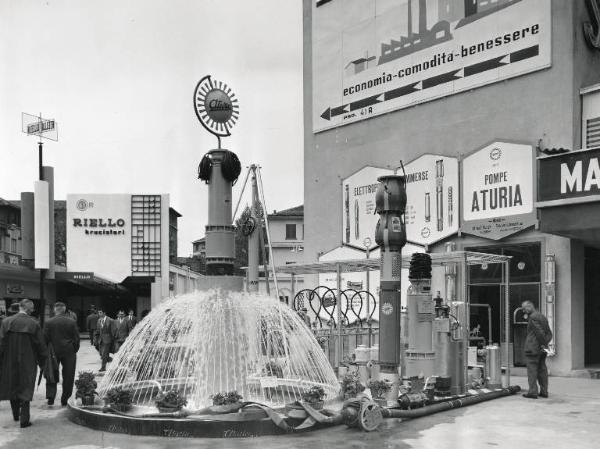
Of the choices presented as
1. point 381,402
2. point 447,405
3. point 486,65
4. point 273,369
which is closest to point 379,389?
point 381,402

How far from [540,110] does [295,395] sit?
10.8 metres

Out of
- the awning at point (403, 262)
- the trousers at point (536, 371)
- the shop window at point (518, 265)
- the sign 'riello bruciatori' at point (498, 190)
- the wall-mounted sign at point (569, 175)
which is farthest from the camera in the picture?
the sign 'riello bruciatori' at point (498, 190)

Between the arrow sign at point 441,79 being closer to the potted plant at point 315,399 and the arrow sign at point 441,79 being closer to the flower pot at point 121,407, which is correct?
the potted plant at point 315,399

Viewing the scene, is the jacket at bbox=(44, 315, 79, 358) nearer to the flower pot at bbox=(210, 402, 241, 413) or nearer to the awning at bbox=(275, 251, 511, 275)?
the flower pot at bbox=(210, 402, 241, 413)

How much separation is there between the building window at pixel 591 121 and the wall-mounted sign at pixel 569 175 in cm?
207

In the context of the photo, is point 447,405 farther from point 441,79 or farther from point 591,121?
point 441,79

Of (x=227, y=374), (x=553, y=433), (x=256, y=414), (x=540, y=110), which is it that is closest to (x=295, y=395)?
(x=227, y=374)

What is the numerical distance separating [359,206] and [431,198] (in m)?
3.71

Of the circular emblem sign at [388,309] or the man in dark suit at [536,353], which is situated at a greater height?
the circular emblem sign at [388,309]

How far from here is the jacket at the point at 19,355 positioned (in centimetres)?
996

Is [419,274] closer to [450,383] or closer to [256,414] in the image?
[450,383]

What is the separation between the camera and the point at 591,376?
55.3 feet

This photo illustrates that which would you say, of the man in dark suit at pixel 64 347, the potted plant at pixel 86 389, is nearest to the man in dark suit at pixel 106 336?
the man in dark suit at pixel 64 347

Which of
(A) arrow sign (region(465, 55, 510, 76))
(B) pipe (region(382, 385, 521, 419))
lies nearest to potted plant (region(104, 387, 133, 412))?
(B) pipe (region(382, 385, 521, 419))
